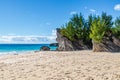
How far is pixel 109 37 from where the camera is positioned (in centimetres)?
4884

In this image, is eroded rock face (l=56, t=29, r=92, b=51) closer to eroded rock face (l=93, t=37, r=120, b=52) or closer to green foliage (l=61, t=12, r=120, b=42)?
green foliage (l=61, t=12, r=120, b=42)

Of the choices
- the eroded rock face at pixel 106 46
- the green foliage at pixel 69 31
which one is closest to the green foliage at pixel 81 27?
the green foliage at pixel 69 31

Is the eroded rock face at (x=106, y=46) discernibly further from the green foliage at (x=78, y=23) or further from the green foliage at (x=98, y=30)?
the green foliage at (x=78, y=23)

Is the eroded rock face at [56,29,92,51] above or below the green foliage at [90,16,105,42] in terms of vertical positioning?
below

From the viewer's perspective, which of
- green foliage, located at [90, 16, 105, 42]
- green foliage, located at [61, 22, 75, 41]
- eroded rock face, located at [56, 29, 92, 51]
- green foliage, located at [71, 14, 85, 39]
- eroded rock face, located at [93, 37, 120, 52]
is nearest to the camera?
eroded rock face, located at [93, 37, 120, 52]

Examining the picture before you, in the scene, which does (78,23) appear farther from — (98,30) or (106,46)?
(106,46)

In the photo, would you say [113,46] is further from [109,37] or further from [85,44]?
[85,44]

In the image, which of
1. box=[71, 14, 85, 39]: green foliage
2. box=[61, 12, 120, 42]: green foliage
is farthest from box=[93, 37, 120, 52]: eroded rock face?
box=[71, 14, 85, 39]: green foliage

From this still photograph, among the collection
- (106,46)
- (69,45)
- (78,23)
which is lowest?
(106,46)

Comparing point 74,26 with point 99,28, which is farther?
point 74,26

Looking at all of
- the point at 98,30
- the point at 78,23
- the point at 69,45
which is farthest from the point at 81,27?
the point at 98,30

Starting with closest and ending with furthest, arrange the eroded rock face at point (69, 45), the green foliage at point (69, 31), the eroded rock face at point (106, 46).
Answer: the eroded rock face at point (106, 46), the eroded rock face at point (69, 45), the green foliage at point (69, 31)

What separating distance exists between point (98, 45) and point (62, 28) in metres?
18.9

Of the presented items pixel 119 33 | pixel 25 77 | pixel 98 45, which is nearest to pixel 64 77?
pixel 25 77
